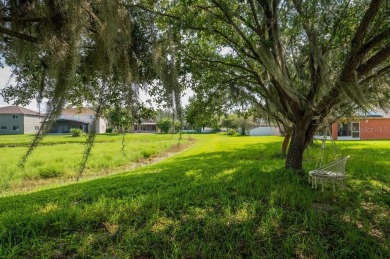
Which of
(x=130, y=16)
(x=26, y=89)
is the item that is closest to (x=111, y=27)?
(x=130, y=16)

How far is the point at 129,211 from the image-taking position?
445 centimetres

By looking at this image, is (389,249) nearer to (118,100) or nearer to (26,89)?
(118,100)

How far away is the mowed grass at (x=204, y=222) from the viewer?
11.0 feet

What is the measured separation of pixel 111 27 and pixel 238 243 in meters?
3.03

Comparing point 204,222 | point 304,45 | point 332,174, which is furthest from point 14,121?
point 332,174

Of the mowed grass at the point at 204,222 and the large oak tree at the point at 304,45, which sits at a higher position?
the large oak tree at the point at 304,45

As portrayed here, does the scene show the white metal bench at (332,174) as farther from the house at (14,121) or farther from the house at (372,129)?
the house at (14,121)

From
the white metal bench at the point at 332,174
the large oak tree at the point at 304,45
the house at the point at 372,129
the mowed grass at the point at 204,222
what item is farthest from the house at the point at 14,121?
Answer: the white metal bench at the point at 332,174

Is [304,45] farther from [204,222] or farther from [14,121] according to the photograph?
[14,121]

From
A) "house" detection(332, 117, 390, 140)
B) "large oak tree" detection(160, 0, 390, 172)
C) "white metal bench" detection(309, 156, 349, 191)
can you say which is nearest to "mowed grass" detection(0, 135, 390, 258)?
"white metal bench" detection(309, 156, 349, 191)

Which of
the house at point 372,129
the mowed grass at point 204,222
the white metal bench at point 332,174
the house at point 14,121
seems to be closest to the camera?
the mowed grass at point 204,222

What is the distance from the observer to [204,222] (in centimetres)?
400

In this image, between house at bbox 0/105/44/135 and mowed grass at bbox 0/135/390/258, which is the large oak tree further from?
house at bbox 0/105/44/135

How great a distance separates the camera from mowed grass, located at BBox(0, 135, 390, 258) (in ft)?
11.0
